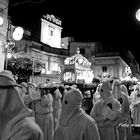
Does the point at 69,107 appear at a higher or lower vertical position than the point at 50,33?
lower

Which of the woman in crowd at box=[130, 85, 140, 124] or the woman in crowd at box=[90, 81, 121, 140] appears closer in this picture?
the woman in crowd at box=[90, 81, 121, 140]

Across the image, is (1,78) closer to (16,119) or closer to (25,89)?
(16,119)

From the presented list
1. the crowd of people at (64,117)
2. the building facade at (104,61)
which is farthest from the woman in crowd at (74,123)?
the building facade at (104,61)

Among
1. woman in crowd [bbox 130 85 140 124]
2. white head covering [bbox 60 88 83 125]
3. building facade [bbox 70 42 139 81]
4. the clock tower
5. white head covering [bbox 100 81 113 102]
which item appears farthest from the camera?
the clock tower

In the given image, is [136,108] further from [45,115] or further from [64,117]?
[64,117]

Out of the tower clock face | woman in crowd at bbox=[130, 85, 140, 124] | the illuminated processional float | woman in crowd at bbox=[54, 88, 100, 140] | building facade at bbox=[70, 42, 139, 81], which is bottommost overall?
woman in crowd at bbox=[130, 85, 140, 124]

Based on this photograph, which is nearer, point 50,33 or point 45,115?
point 45,115

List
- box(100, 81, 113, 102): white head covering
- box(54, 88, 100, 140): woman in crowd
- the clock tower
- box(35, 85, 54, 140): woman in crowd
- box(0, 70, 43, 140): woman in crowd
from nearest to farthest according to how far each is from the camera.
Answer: box(0, 70, 43, 140): woman in crowd, box(54, 88, 100, 140): woman in crowd, box(100, 81, 113, 102): white head covering, box(35, 85, 54, 140): woman in crowd, the clock tower

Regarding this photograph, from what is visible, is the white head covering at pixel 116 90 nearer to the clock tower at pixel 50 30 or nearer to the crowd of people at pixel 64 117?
the crowd of people at pixel 64 117

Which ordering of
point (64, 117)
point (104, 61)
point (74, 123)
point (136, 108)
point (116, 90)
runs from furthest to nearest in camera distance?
point (104, 61) → point (136, 108) → point (116, 90) → point (64, 117) → point (74, 123)

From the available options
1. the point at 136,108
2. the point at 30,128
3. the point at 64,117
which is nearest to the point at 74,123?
the point at 64,117

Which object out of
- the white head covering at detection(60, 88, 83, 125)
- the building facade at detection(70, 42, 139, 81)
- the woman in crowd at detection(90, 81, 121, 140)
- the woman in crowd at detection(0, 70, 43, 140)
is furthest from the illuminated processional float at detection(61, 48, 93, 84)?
the building facade at detection(70, 42, 139, 81)

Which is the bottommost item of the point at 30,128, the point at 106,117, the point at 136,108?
the point at 136,108

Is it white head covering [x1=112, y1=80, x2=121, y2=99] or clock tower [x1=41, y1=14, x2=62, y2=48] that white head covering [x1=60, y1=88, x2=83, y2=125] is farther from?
clock tower [x1=41, y1=14, x2=62, y2=48]
